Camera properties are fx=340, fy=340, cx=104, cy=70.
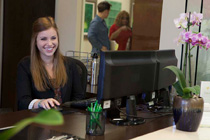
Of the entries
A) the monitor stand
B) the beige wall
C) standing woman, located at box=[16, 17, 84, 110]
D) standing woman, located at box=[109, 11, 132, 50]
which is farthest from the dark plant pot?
standing woman, located at box=[109, 11, 132, 50]

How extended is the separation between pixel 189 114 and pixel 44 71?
110 centimetres

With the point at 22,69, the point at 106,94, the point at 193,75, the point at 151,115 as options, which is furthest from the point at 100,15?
the point at 106,94

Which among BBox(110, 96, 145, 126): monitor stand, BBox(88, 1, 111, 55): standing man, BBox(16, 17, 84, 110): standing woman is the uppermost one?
BBox(88, 1, 111, 55): standing man

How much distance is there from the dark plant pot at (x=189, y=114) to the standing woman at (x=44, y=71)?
2.94 feet

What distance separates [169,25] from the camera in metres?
3.23

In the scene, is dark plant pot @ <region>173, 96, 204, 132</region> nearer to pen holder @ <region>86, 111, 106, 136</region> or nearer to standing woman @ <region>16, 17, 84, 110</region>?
pen holder @ <region>86, 111, 106, 136</region>

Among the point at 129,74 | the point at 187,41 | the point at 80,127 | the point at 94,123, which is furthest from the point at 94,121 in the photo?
the point at 187,41

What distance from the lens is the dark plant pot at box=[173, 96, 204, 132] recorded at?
1612 millimetres

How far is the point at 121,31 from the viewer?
5.59m

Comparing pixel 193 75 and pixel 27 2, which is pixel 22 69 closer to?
pixel 193 75

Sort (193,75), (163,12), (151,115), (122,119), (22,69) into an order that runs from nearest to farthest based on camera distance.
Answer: (122,119), (151,115), (22,69), (193,75), (163,12)

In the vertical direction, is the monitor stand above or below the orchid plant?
below

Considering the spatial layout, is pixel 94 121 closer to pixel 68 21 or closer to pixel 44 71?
pixel 44 71

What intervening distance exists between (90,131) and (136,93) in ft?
1.37
